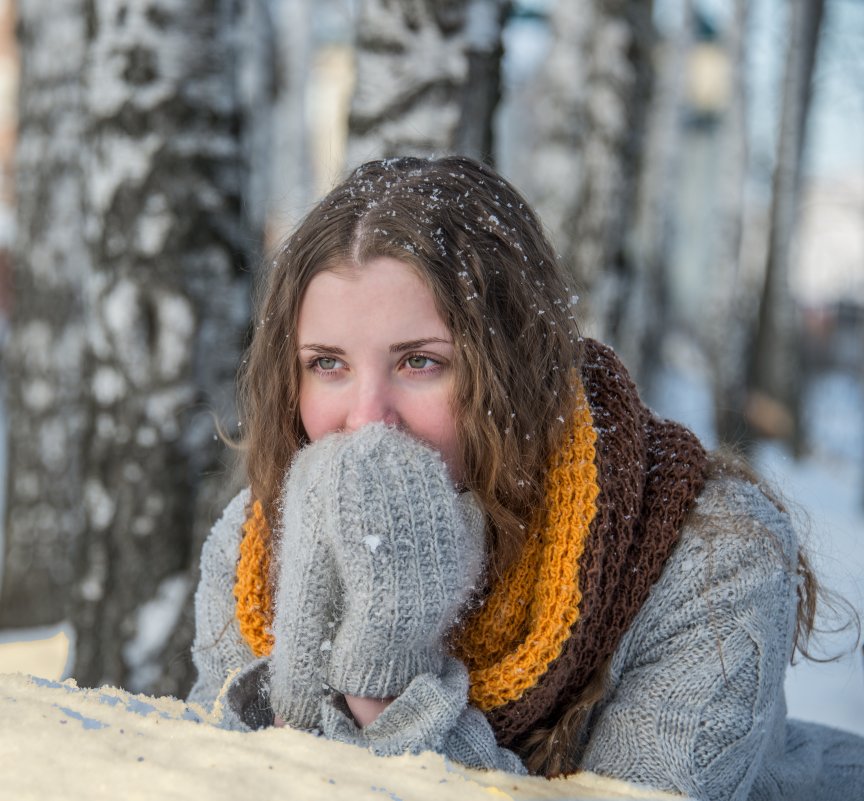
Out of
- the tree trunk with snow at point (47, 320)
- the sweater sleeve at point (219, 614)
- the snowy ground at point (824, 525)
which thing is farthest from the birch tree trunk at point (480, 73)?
the tree trunk with snow at point (47, 320)

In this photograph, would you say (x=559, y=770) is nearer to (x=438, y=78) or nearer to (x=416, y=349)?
(x=416, y=349)

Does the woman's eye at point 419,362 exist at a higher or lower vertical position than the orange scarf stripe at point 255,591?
higher

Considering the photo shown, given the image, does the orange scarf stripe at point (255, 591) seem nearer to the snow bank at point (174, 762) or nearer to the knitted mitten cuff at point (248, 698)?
the knitted mitten cuff at point (248, 698)

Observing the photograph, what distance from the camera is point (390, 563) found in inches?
67.9

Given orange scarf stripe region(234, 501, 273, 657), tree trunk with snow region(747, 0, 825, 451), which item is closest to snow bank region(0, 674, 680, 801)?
orange scarf stripe region(234, 501, 273, 657)

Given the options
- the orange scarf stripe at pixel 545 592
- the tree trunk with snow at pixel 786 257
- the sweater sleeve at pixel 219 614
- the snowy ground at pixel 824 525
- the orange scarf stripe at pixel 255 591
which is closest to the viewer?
the orange scarf stripe at pixel 545 592

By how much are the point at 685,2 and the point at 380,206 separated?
1066cm

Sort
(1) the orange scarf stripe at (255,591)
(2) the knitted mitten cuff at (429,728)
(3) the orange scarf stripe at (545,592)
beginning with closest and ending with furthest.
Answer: (2) the knitted mitten cuff at (429,728), (3) the orange scarf stripe at (545,592), (1) the orange scarf stripe at (255,591)

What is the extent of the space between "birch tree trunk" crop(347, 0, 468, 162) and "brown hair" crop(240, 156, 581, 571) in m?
1.01

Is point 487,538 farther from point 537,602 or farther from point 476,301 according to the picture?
point 476,301

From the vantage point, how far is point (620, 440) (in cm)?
191

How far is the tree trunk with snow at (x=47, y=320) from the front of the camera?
539 centimetres

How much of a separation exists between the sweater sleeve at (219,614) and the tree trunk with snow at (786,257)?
9.87 meters

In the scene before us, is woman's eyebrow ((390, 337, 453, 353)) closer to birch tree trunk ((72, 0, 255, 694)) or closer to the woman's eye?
the woman's eye
